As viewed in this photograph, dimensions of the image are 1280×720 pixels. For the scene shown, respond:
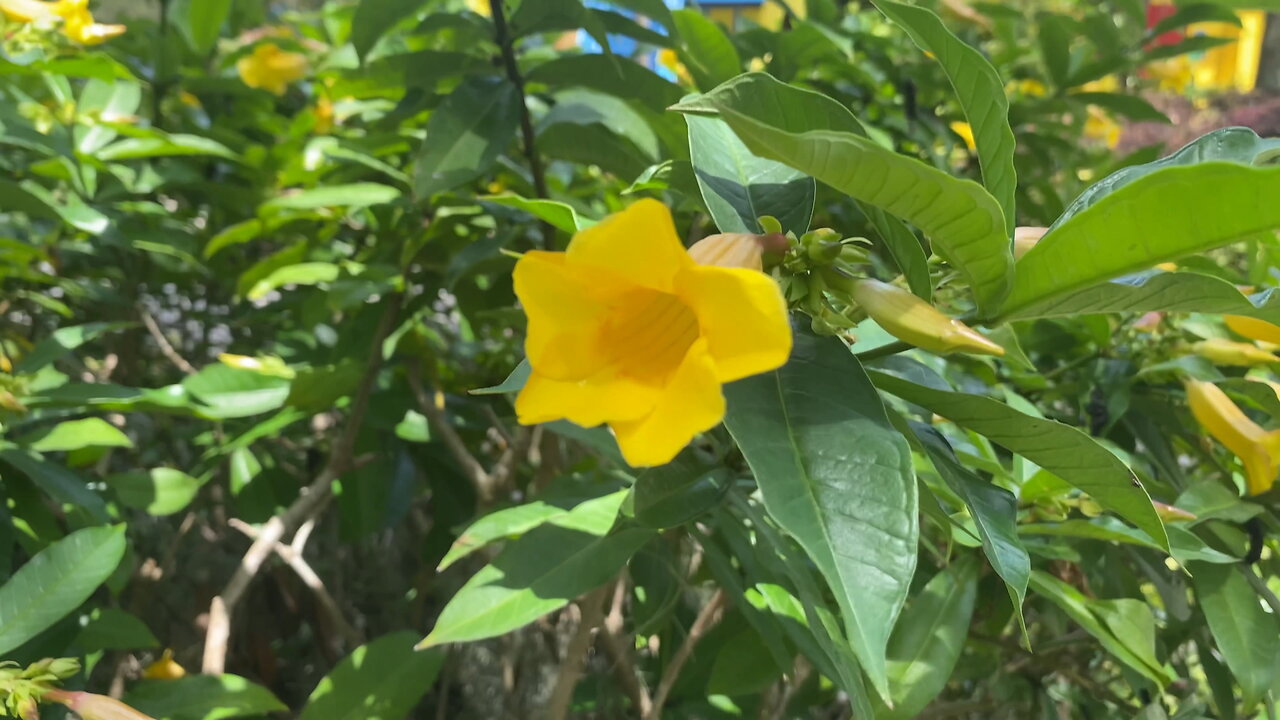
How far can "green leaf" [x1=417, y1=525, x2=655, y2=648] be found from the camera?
633mm

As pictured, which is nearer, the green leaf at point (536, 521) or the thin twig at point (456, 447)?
the green leaf at point (536, 521)

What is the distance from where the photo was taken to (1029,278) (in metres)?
0.42

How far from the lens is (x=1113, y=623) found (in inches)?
27.0

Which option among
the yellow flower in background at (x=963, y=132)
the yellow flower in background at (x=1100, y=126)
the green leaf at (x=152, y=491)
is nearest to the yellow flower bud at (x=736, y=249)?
the green leaf at (x=152, y=491)

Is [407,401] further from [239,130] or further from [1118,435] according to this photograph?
[1118,435]

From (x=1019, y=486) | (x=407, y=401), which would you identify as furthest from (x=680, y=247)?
(x=407, y=401)

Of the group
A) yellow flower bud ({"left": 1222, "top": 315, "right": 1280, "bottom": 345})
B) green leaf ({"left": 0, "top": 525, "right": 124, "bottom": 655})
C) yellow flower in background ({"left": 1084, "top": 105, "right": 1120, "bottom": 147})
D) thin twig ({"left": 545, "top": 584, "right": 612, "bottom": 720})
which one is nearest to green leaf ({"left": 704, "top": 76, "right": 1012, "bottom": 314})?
yellow flower bud ({"left": 1222, "top": 315, "right": 1280, "bottom": 345})

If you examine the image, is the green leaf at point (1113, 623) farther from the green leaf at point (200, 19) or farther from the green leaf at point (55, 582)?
the green leaf at point (200, 19)

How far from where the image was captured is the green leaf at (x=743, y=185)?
49 centimetres

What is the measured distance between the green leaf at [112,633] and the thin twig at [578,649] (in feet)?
1.43

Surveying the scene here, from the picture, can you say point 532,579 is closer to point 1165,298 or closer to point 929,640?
point 929,640

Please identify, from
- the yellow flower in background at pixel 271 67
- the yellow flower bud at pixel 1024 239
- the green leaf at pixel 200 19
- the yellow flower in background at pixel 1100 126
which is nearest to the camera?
the yellow flower bud at pixel 1024 239

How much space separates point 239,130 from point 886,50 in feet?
3.96

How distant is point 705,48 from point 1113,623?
0.72m
